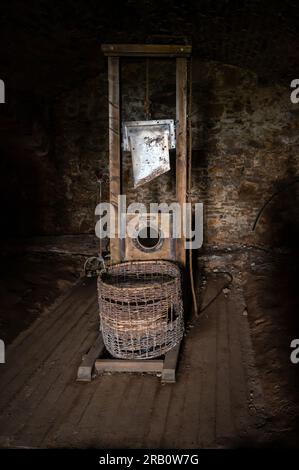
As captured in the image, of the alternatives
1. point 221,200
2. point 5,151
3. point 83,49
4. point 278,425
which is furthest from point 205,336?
point 5,151

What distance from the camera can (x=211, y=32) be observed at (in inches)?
174

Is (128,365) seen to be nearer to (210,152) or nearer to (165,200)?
(165,200)

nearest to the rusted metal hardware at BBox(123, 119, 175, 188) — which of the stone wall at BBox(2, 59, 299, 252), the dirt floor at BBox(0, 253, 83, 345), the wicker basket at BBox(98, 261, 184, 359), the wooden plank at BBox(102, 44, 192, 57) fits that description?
the wooden plank at BBox(102, 44, 192, 57)

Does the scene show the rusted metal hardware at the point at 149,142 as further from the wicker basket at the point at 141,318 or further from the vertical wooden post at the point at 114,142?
the wicker basket at the point at 141,318

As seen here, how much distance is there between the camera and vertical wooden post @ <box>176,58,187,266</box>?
136 inches

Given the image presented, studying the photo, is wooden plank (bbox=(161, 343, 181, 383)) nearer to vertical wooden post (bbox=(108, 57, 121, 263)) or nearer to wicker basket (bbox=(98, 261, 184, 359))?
wicker basket (bbox=(98, 261, 184, 359))

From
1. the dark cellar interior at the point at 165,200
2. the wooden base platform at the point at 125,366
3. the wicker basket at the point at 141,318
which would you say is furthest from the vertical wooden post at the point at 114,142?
the wooden base platform at the point at 125,366

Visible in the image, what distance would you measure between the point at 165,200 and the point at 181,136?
2574mm

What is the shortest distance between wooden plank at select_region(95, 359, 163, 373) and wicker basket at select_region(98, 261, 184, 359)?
0.23 feet

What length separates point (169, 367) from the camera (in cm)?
287

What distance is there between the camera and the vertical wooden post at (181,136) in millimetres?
3443

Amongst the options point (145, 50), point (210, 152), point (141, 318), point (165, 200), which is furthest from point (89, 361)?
point (210, 152)
